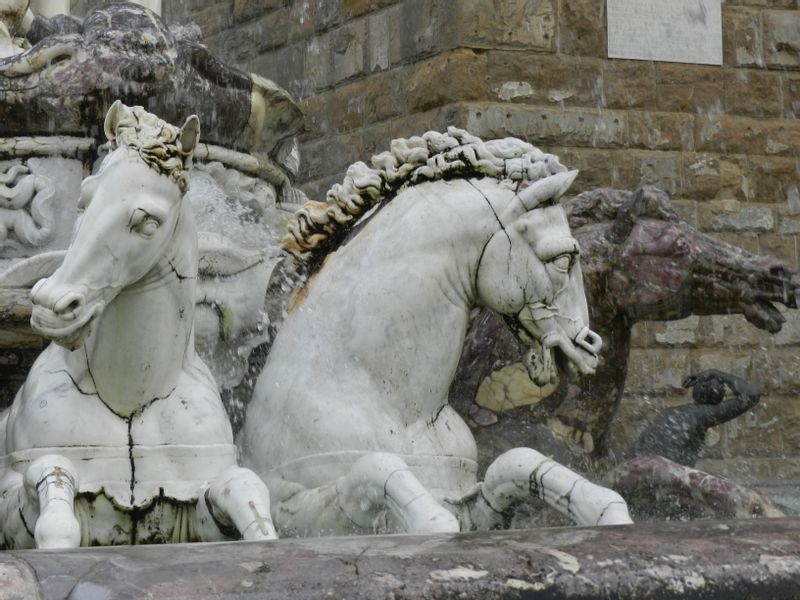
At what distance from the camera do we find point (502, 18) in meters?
9.45

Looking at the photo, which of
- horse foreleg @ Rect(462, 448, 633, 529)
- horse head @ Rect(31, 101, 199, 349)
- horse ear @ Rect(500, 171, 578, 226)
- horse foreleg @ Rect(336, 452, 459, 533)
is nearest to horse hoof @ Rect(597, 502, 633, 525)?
horse foreleg @ Rect(462, 448, 633, 529)

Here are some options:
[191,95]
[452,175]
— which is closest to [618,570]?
[452,175]

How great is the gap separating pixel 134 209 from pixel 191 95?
1353mm

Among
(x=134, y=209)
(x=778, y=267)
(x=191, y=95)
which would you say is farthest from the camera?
(x=778, y=267)

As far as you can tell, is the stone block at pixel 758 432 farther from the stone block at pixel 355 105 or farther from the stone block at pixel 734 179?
the stone block at pixel 355 105

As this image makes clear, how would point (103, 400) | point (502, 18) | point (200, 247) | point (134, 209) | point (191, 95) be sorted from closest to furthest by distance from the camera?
point (134, 209) → point (103, 400) → point (200, 247) → point (191, 95) → point (502, 18)

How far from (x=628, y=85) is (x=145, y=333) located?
6671mm

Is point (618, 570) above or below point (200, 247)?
below

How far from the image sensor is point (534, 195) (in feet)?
13.1

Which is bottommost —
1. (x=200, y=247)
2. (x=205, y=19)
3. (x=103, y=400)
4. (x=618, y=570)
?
(x=618, y=570)

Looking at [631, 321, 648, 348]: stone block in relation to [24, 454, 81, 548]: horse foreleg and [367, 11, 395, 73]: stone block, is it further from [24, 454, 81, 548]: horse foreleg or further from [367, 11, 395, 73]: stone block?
[24, 454, 81, 548]: horse foreleg

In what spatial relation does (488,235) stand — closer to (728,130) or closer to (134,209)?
(134,209)

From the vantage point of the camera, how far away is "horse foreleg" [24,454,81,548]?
314 cm

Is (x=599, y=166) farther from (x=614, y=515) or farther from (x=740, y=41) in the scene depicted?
(x=614, y=515)
